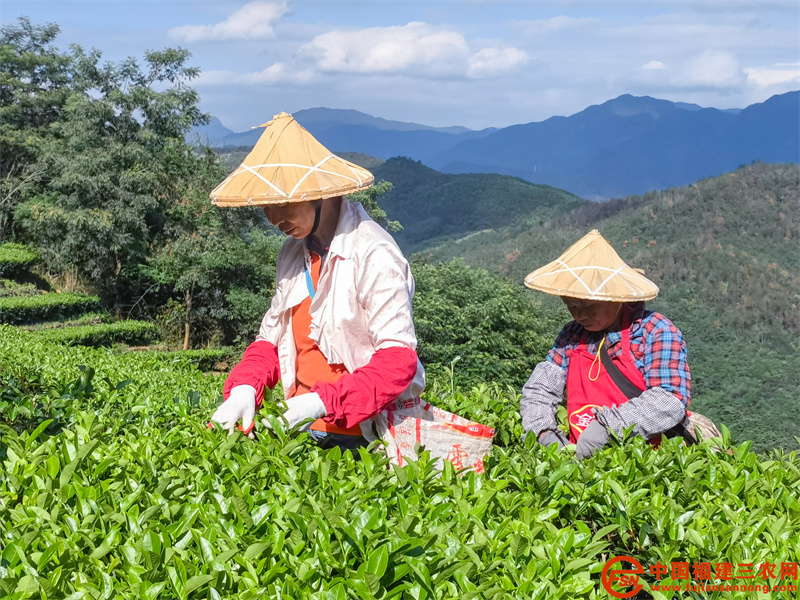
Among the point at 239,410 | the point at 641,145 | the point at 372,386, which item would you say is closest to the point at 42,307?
the point at 239,410

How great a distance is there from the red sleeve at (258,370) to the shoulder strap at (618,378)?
3.70ft

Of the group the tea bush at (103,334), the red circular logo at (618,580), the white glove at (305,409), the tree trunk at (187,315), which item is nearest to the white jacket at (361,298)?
the white glove at (305,409)

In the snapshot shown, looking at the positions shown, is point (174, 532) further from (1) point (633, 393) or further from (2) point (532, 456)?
(1) point (633, 393)

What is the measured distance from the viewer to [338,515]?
5.32 feet

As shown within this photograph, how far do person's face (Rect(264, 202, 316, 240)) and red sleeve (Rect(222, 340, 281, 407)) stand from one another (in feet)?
1.34

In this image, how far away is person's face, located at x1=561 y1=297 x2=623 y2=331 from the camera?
2.64m

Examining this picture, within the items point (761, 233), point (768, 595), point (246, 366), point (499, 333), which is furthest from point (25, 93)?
point (768, 595)

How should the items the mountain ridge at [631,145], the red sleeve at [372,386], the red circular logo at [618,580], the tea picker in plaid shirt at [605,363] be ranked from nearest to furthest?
the red circular logo at [618,580] → the red sleeve at [372,386] → the tea picker in plaid shirt at [605,363] → the mountain ridge at [631,145]

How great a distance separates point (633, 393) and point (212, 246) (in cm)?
1462

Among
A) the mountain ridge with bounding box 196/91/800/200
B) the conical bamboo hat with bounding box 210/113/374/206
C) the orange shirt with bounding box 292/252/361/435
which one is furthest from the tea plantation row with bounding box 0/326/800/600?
the mountain ridge with bounding box 196/91/800/200

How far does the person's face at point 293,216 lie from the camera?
2.08 meters

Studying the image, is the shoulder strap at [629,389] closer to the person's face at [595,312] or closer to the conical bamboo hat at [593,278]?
the person's face at [595,312]

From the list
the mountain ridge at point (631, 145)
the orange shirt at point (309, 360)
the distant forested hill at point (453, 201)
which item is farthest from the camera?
the mountain ridge at point (631, 145)

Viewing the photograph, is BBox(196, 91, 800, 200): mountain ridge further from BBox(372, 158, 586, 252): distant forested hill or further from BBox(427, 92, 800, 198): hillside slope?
BBox(372, 158, 586, 252): distant forested hill
